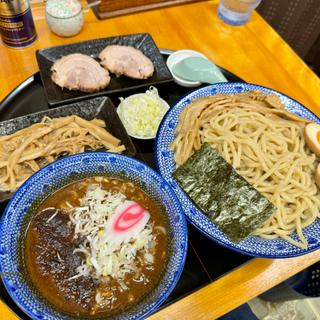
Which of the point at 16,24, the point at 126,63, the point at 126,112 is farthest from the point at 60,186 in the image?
the point at 16,24

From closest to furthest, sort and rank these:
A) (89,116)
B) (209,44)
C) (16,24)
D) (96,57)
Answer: (89,116) < (16,24) < (96,57) < (209,44)

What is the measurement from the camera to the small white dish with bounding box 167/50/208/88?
6.74 feet

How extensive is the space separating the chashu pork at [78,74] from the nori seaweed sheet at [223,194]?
776 millimetres

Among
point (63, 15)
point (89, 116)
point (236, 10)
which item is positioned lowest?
point (89, 116)

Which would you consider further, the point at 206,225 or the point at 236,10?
the point at 236,10

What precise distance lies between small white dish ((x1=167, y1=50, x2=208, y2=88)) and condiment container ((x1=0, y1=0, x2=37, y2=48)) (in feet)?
2.92

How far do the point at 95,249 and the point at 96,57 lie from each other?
1.35 m

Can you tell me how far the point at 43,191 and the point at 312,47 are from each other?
3.80 metres

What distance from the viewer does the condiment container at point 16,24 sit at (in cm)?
182

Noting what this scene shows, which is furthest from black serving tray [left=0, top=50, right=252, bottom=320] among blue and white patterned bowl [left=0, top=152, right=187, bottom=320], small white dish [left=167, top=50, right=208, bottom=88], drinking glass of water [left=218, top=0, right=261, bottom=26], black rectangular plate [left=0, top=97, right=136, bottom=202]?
drinking glass of water [left=218, top=0, right=261, bottom=26]

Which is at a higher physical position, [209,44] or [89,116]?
[209,44]

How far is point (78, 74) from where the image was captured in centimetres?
184

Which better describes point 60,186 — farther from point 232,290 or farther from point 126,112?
point 232,290

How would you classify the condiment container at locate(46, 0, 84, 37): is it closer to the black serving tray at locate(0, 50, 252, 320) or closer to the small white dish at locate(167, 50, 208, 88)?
the black serving tray at locate(0, 50, 252, 320)
